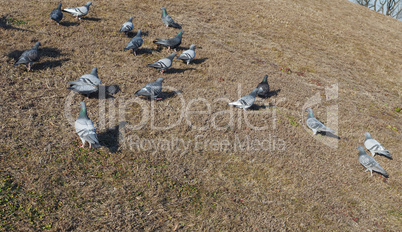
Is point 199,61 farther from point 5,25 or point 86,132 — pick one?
point 5,25

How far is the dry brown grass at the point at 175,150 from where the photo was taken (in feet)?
20.1

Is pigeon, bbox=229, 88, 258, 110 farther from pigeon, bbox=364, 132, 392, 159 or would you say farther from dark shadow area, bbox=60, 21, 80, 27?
dark shadow area, bbox=60, 21, 80, 27

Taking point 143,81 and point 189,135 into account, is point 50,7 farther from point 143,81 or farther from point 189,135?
point 189,135

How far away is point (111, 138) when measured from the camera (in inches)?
316

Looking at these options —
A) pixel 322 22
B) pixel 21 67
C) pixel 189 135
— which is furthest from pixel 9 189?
pixel 322 22

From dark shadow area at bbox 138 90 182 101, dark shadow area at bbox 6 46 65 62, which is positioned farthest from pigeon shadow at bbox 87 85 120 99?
dark shadow area at bbox 6 46 65 62

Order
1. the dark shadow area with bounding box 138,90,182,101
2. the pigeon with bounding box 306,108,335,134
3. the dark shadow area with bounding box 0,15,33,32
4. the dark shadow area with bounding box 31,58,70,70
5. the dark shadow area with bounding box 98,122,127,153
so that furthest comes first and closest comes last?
→ 1. the dark shadow area with bounding box 0,15,33,32
2. the pigeon with bounding box 306,108,335,134
3. the dark shadow area with bounding box 138,90,182,101
4. the dark shadow area with bounding box 31,58,70,70
5. the dark shadow area with bounding box 98,122,127,153

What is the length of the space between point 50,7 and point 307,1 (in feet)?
104

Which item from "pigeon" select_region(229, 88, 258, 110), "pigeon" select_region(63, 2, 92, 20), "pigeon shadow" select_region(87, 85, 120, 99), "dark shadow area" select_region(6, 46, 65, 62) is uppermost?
"pigeon" select_region(63, 2, 92, 20)

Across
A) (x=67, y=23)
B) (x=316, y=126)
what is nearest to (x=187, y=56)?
(x=316, y=126)

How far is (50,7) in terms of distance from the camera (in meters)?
15.8

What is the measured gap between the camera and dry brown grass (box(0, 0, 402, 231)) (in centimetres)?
613

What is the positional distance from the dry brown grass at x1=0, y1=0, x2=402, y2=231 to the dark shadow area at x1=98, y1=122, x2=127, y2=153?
1.4 inches

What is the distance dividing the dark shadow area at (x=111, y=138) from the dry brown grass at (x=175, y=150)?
0.03 m
